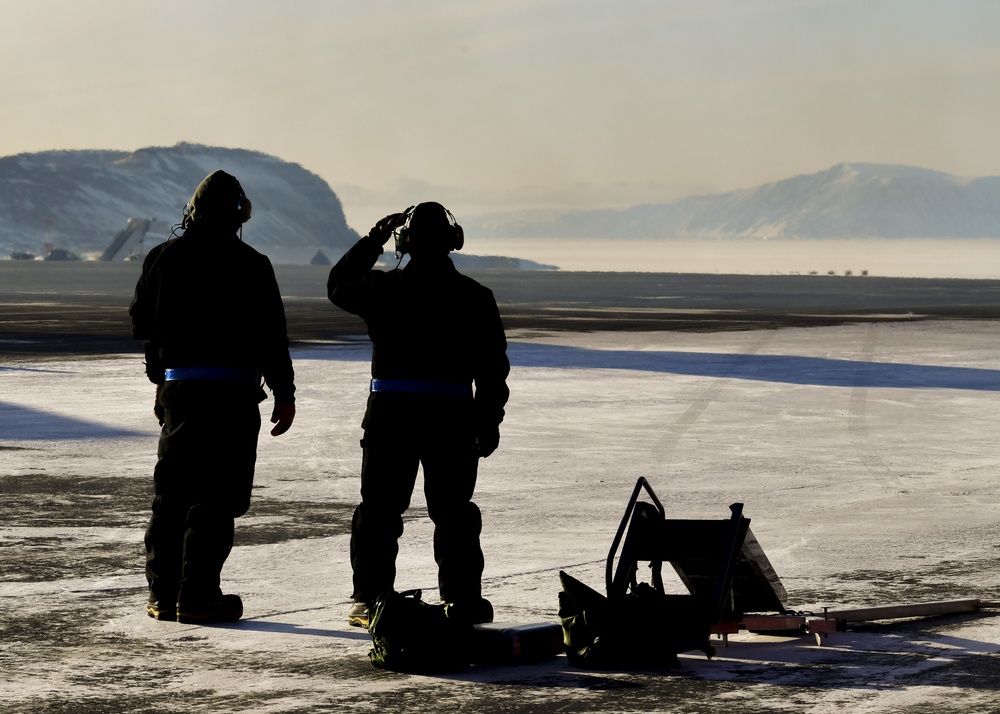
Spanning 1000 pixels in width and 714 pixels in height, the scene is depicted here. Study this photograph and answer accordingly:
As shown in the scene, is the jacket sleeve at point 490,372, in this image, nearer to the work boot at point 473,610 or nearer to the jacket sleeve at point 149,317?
the work boot at point 473,610

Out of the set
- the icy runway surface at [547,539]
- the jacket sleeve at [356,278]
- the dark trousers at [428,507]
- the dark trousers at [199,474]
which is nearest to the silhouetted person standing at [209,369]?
the dark trousers at [199,474]

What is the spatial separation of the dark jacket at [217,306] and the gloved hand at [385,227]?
2.76ft

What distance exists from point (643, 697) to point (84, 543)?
443 cm

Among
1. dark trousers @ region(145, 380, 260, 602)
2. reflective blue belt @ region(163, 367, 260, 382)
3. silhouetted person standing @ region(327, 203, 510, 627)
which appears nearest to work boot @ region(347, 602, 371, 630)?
silhouetted person standing @ region(327, 203, 510, 627)

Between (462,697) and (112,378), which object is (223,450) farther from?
(112,378)

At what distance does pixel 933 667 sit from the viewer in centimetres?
605

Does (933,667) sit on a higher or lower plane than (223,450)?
lower

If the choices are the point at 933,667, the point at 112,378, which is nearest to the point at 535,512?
the point at 933,667

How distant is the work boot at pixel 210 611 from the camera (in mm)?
6980

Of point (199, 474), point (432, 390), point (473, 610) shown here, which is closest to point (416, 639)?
point (473, 610)

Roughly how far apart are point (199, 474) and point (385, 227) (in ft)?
5.02

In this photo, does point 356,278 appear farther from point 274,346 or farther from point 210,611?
point 210,611

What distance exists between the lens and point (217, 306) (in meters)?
7.27

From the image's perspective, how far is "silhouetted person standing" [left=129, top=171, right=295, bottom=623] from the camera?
7215mm
